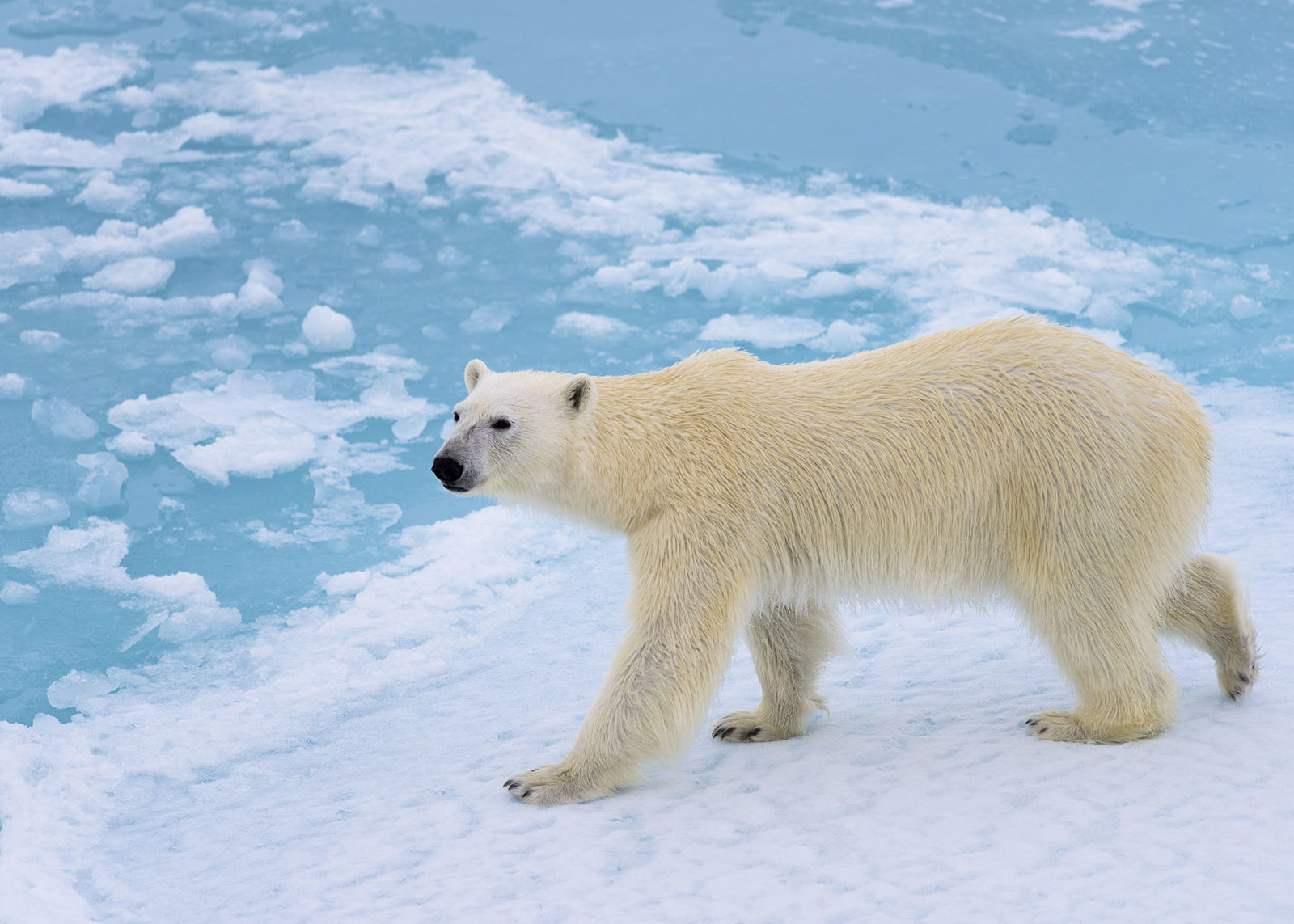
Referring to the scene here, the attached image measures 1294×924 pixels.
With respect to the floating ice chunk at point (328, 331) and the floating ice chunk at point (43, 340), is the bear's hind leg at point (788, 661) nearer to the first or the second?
the floating ice chunk at point (328, 331)

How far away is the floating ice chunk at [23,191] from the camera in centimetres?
1007

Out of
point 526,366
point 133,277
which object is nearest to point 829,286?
point 526,366

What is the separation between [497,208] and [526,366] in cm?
239

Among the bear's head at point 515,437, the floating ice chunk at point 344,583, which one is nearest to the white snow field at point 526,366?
the floating ice chunk at point 344,583

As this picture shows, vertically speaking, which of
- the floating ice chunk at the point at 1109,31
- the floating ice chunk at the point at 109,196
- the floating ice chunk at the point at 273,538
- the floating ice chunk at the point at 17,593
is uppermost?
the floating ice chunk at the point at 1109,31

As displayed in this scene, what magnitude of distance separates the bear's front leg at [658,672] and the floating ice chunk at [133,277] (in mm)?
6724

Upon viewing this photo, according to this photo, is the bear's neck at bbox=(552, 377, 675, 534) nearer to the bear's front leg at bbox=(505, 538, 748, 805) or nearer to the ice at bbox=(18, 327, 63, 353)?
the bear's front leg at bbox=(505, 538, 748, 805)

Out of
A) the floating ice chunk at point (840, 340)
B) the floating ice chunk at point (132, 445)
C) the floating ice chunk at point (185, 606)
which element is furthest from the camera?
the floating ice chunk at point (840, 340)

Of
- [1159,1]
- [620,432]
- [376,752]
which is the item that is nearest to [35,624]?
[376,752]

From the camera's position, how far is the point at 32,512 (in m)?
6.65

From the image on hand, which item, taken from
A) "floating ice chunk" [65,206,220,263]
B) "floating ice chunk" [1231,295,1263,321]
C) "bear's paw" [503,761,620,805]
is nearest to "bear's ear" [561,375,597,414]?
"bear's paw" [503,761,620,805]

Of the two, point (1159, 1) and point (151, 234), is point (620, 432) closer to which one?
point (151, 234)

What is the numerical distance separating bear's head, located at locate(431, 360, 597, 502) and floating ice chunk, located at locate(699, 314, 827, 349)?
520 centimetres

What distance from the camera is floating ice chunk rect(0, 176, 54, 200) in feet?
33.0
